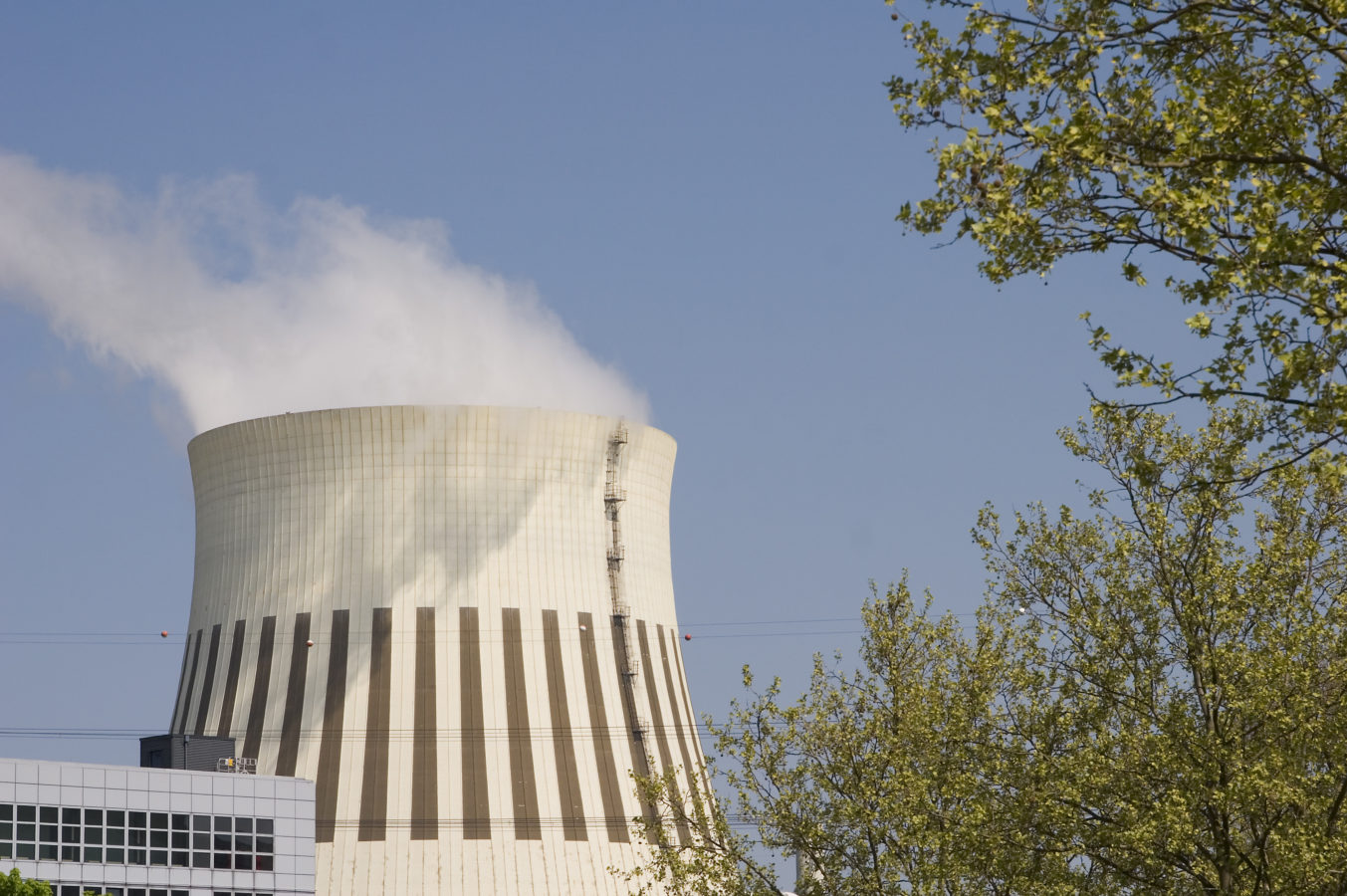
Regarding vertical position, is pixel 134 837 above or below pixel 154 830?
below

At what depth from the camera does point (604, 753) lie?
35.0 m

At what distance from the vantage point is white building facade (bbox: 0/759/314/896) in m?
31.8

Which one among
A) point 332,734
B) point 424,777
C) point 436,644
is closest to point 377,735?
point 332,734

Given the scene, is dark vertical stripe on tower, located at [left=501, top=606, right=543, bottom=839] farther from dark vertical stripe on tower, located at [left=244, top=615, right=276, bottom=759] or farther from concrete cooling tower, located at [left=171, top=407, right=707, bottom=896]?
dark vertical stripe on tower, located at [left=244, top=615, right=276, bottom=759]

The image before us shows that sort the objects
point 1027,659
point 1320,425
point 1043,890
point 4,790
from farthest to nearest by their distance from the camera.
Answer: point 4,790
point 1027,659
point 1043,890
point 1320,425

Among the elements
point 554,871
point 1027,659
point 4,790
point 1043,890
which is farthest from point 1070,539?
point 4,790

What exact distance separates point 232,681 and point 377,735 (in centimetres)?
379

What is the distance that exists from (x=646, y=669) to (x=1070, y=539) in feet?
69.1

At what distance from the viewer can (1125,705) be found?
1547cm

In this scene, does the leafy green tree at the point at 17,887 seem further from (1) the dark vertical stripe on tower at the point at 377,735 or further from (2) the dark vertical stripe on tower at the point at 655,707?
(2) the dark vertical stripe on tower at the point at 655,707

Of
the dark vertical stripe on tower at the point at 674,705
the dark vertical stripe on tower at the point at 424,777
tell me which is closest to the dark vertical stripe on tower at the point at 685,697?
the dark vertical stripe on tower at the point at 674,705

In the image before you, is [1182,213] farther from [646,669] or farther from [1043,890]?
[646,669]

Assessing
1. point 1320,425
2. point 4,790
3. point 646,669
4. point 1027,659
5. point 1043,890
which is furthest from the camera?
point 646,669

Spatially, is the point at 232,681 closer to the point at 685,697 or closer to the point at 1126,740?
the point at 685,697
